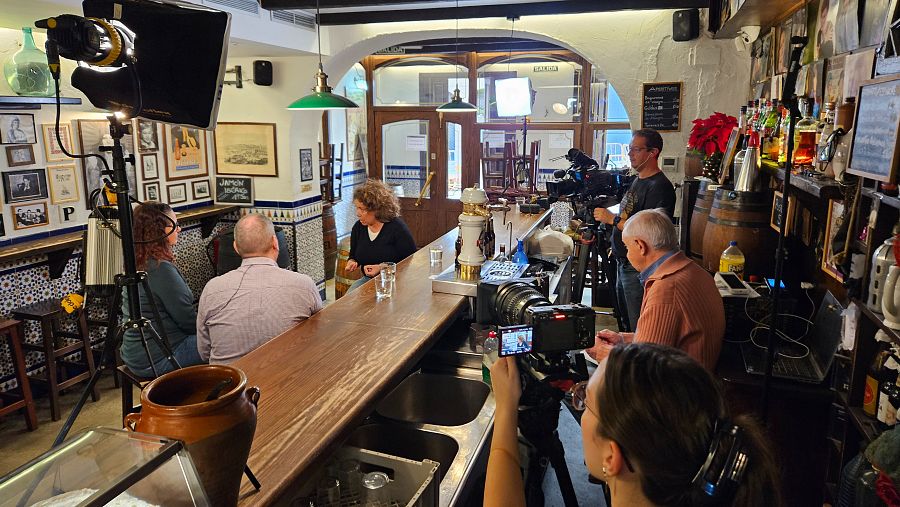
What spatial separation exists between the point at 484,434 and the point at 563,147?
687 centimetres

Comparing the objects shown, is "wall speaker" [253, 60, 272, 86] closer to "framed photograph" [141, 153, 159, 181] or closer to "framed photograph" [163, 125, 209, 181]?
"framed photograph" [163, 125, 209, 181]

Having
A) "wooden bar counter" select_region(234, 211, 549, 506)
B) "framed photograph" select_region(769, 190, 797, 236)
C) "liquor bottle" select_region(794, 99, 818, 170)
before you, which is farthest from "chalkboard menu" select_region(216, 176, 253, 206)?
"liquor bottle" select_region(794, 99, 818, 170)

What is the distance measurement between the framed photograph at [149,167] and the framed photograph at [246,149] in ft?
2.60

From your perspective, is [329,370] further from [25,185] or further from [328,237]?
[328,237]

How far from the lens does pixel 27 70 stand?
12.8ft

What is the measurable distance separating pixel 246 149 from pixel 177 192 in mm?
792

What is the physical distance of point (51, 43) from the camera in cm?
147

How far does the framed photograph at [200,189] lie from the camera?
5895mm

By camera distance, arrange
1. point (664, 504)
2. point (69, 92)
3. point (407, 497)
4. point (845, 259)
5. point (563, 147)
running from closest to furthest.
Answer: point (664, 504), point (407, 497), point (845, 259), point (69, 92), point (563, 147)

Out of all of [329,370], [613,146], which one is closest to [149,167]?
[329,370]

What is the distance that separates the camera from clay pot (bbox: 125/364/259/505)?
0.99 m

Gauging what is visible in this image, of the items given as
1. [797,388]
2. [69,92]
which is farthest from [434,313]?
[69,92]

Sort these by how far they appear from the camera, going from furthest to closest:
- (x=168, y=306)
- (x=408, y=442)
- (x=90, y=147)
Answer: (x=90, y=147)
(x=168, y=306)
(x=408, y=442)

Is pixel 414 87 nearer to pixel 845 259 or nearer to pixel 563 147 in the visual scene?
pixel 563 147
